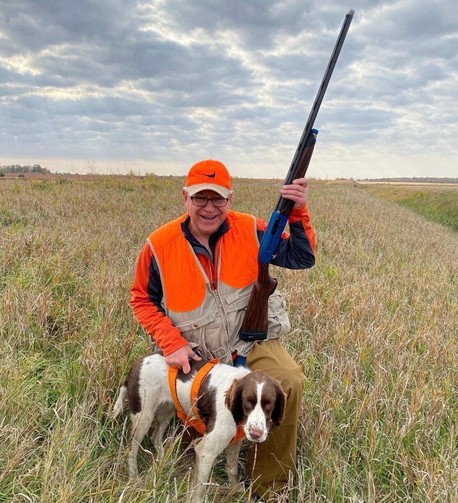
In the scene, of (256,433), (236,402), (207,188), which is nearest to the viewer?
(256,433)

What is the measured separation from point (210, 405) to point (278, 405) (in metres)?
0.45

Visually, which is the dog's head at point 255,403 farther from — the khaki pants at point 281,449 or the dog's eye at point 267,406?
the khaki pants at point 281,449

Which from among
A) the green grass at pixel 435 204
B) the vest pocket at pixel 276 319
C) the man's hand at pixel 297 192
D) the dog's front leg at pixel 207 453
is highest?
the man's hand at pixel 297 192

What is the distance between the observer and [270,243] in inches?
127

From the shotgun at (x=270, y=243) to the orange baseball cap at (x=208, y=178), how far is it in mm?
418

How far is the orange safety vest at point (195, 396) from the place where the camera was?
9.18ft

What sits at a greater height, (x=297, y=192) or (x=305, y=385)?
(x=297, y=192)

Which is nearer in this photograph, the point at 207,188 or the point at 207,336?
the point at 207,188

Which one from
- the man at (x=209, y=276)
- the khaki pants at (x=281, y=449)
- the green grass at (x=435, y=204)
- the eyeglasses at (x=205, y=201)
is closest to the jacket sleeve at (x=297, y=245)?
the man at (x=209, y=276)

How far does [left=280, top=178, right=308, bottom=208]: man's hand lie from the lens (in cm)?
319

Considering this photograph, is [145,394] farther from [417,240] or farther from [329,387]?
[417,240]

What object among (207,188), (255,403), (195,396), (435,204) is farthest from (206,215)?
(435,204)

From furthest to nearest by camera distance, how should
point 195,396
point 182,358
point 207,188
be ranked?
1. point 207,188
2. point 182,358
3. point 195,396

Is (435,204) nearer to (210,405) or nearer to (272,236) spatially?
(272,236)
